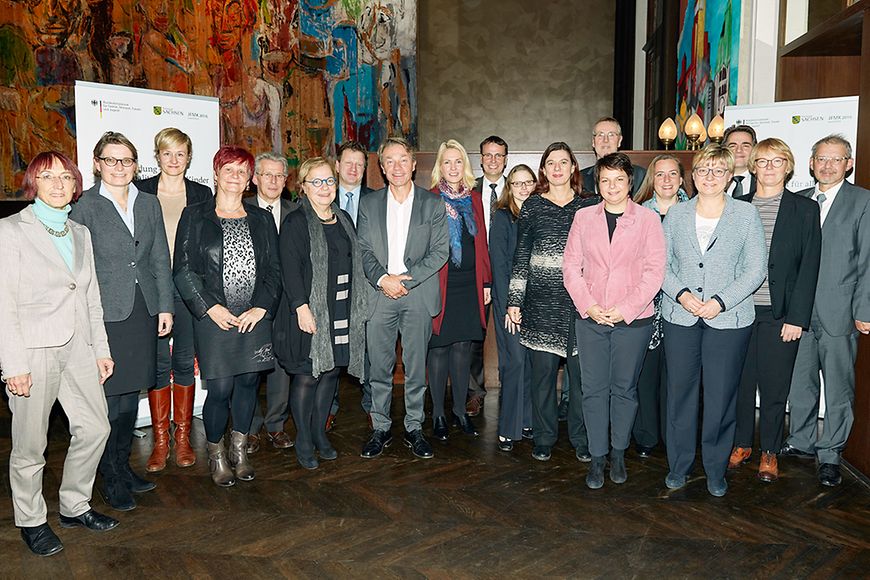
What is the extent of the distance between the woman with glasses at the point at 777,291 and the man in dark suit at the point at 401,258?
164 cm

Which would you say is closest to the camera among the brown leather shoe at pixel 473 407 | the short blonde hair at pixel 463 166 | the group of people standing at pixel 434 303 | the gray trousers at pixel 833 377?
the group of people standing at pixel 434 303

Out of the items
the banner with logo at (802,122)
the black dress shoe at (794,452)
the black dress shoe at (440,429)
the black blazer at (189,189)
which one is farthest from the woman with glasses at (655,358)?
the black blazer at (189,189)

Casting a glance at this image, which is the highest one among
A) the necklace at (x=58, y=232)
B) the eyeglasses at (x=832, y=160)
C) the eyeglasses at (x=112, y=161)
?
the eyeglasses at (x=832, y=160)

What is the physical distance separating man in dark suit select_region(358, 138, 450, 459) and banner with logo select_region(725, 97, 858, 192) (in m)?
2.55

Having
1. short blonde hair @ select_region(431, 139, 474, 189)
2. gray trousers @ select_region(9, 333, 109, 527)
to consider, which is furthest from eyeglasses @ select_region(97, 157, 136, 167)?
short blonde hair @ select_region(431, 139, 474, 189)

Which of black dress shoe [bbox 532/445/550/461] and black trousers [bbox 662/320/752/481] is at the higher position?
black trousers [bbox 662/320/752/481]

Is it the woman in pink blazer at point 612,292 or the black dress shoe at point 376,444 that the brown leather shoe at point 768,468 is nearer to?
the woman in pink blazer at point 612,292

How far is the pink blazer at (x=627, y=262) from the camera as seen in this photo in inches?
138

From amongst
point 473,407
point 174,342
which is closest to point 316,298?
point 174,342

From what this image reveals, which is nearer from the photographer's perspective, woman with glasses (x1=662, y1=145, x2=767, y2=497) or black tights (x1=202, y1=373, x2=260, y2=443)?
woman with glasses (x1=662, y1=145, x2=767, y2=497)

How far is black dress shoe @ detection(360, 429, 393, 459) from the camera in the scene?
13.6 ft

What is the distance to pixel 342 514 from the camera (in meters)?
3.39

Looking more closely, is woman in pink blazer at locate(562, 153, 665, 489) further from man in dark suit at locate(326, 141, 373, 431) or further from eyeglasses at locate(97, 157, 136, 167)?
eyeglasses at locate(97, 157, 136, 167)

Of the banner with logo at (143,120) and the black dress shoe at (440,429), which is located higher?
the banner with logo at (143,120)
